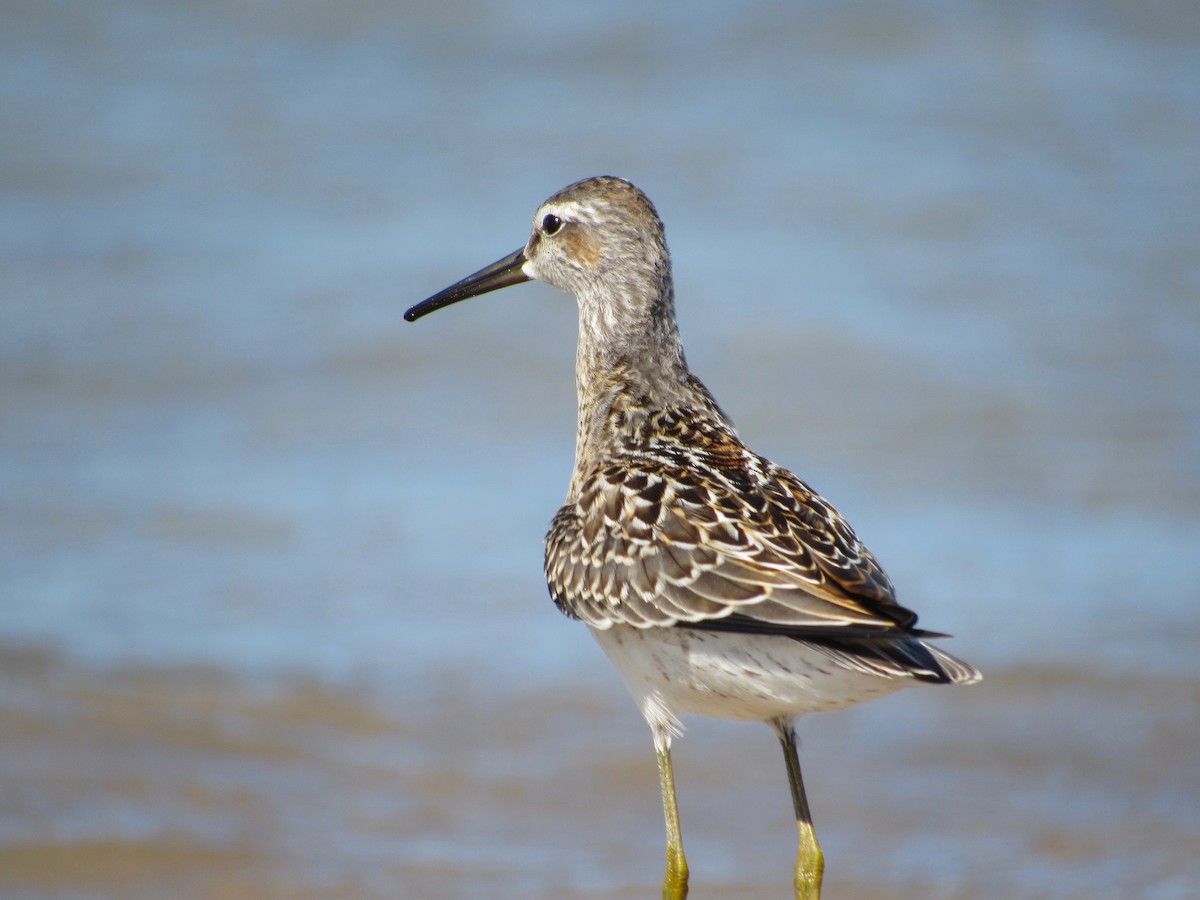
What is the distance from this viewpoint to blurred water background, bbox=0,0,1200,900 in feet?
22.0

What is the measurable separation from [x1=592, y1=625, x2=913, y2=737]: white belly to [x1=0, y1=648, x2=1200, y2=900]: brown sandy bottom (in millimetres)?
1501

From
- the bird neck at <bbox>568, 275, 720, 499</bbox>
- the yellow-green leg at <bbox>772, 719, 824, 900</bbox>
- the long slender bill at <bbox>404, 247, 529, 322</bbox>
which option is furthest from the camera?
the long slender bill at <bbox>404, 247, 529, 322</bbox>

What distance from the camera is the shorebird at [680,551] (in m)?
4.19

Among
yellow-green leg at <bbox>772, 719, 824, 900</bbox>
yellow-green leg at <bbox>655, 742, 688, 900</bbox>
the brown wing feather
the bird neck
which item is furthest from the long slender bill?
yellow-green leg at <bbox>772, 719, 824, 900</bbox>

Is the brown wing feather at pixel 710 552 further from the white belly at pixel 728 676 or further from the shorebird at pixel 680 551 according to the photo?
the white belly at pixel 728 676

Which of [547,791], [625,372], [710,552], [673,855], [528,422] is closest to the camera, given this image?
[710,552]

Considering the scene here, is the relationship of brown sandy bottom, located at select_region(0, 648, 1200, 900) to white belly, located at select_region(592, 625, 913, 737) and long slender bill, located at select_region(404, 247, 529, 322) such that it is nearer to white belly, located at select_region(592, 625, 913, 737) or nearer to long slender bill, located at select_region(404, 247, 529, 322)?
white belly, located at select_region(592, 625, 913, 737)

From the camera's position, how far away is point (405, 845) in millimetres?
6480

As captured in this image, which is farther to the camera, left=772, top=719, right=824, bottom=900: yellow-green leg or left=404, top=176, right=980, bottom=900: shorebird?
left=772, top=719, right=824, bottom=900: yellow-green leg

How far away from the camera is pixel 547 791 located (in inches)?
275

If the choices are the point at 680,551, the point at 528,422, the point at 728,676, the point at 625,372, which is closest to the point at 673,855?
the point at 728,676

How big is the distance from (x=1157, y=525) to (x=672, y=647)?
5438mm

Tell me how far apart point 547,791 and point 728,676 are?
2.69 m

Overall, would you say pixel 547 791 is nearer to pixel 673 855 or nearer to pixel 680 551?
pixel 673 855
